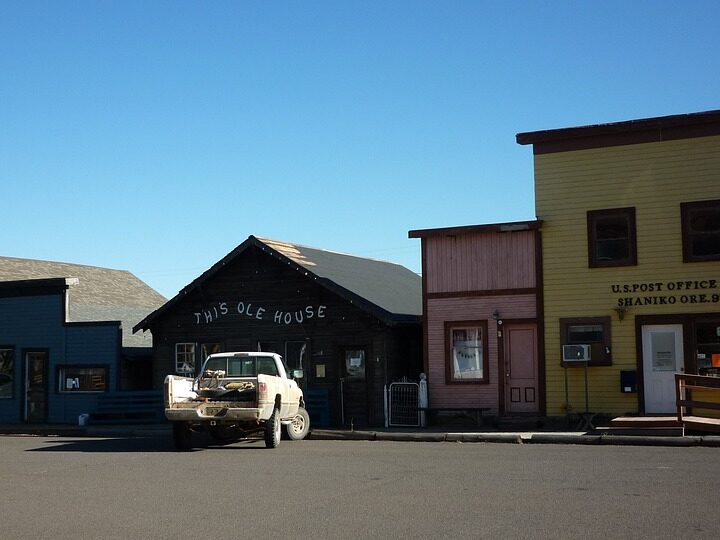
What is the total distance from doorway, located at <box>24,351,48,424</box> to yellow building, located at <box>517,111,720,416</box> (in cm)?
1668

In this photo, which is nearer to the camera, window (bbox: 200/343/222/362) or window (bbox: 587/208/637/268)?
window (bbox: 587/208/637/268)

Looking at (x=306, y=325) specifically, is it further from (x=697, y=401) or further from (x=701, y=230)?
(x=697, y=401)

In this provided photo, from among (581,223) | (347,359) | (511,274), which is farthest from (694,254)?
(347,359)

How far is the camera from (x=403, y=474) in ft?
46.3

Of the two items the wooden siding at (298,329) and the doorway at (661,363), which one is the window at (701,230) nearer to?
the doorway at (661,363)

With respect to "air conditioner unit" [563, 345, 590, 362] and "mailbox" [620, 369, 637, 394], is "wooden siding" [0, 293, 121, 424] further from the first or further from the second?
"mailbox" [620, 369, 637, 394]

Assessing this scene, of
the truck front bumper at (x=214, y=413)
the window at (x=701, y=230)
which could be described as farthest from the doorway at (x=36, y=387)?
the window at (x=701, y=230)

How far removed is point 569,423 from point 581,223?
477cm

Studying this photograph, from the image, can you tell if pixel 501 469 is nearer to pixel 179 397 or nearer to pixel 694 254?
pixel 179 397

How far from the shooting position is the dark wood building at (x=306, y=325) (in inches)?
1068

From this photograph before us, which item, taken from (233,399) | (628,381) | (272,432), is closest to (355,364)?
(628,381)

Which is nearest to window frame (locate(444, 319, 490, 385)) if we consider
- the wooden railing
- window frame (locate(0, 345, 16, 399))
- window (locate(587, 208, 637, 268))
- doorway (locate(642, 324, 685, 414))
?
window (locate(587, 208, 637, 268))

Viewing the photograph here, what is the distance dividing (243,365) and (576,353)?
7.79 metres

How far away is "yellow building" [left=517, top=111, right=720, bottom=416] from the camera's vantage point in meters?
22.9
